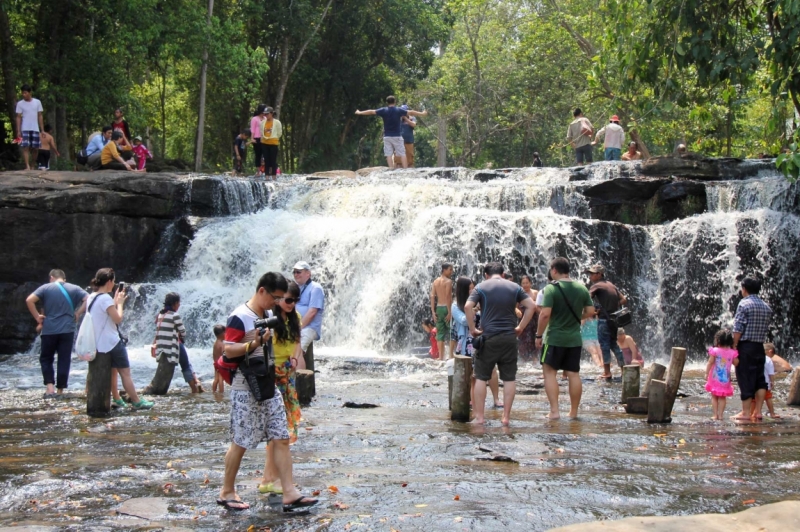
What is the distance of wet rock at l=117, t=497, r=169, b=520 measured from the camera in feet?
19.3

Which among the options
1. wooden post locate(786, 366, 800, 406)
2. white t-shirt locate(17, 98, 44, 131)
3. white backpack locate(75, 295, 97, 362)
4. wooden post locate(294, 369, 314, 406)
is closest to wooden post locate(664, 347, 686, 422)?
wooden post locate(786, 366, 800, 406)

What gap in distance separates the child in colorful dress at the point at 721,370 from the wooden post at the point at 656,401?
1.82 ft

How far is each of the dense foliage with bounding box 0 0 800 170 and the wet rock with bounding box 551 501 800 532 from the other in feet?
27.5

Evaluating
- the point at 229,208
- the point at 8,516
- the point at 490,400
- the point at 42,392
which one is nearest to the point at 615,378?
the point at 490,400

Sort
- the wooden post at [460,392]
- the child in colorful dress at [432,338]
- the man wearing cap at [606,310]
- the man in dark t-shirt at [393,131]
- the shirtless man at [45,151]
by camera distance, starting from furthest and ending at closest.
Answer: the man in dark t-shirt at [393,131] → the shirtless man at [45,151] → the child in colorful dress at [432,338] → the man wearing cap at [606,310] → the wooden post at [460,392]

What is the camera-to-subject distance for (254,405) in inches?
241

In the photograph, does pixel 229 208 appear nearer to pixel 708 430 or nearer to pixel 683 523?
pixel 708 430

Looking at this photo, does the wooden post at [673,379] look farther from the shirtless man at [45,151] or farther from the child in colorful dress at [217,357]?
the shirtless man at [45,151]

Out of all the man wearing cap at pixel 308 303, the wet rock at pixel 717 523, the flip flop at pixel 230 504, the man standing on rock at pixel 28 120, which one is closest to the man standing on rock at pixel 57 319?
the man wearing cap at pixel 308 303

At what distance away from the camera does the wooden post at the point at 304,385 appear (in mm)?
10742

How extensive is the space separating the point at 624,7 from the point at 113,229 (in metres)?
12.5

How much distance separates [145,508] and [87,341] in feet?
13.5

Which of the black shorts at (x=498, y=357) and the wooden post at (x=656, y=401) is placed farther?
the wooden post at (x=656, y=401)

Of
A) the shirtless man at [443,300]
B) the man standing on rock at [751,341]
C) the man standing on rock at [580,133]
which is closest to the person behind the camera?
the man standing on rock at [751,341]
